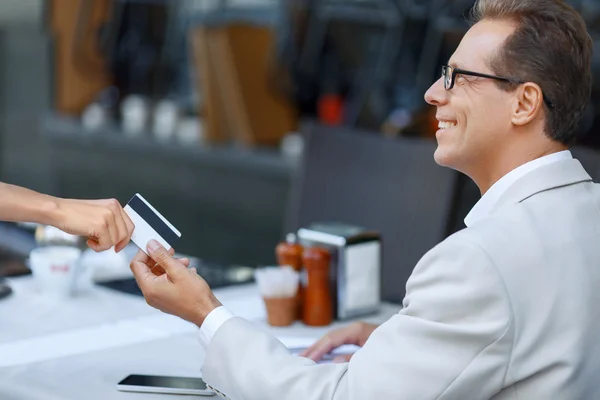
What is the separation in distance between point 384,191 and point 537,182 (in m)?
1.25

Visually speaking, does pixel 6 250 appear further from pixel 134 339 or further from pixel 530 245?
pixel 530 245

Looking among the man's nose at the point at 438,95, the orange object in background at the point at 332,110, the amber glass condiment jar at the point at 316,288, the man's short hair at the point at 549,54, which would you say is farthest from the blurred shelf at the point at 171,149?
the man's short hair at the point at 549,54

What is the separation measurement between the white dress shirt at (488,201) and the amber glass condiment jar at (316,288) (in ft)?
1.63

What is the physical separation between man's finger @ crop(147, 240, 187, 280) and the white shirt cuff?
0.08 m

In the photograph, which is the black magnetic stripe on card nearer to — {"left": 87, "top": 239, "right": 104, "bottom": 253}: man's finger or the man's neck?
{"left": 87, "top": 239, "right": 104, "bottom": 253}: man's finger

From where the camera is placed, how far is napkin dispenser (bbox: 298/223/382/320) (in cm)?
201

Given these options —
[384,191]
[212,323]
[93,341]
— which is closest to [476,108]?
[212,323]

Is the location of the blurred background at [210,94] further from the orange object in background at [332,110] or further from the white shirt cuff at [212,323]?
the white shirt cuff at [212,323]

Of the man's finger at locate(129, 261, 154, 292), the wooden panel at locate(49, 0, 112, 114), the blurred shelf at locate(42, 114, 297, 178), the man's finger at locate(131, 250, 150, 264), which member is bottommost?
the blurred shelf at locate(42, 114, 297, 178)

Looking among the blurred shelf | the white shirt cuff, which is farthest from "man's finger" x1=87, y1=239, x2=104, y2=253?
the blurred shelf

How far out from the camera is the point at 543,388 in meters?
1.29

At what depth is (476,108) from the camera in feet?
4.76

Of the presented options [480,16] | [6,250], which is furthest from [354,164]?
[480,16]

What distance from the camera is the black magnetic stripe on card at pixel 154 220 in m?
1.65
